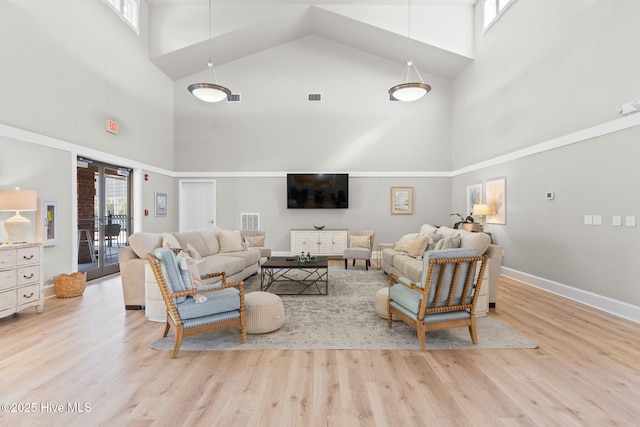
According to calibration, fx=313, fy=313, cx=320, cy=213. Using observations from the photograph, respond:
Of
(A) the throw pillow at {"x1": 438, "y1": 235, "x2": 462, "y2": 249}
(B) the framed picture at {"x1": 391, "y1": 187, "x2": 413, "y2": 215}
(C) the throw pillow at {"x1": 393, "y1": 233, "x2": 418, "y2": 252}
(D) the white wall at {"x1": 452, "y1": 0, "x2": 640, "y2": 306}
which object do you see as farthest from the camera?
(B) the framed picture at {"x1": 391, "y1": 187, "x2": 413, "y2": 215}

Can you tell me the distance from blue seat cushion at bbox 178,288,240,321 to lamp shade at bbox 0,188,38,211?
2704 mm

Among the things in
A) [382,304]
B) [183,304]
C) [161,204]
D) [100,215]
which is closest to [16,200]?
[100,215]

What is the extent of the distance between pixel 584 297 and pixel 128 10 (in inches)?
392

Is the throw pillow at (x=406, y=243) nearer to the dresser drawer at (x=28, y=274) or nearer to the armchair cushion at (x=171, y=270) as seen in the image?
the armchair cushion at (x=171, y=270)

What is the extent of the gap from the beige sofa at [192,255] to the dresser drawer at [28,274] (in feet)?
3.21

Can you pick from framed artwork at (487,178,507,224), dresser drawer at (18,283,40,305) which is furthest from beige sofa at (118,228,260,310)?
framed artwork at (487,178,507,224)

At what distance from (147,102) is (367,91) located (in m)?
5.67

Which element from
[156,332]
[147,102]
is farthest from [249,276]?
[147,102]

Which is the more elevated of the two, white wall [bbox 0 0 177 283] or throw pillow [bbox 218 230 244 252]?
white wall [bbox 0 0 177 283]

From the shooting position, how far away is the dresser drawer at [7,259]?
352cm

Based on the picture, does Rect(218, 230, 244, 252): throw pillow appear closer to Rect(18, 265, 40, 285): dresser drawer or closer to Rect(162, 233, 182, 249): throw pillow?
Rect(162, 233, 182, 249): throw pillow

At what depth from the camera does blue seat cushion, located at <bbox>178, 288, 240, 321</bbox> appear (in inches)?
112

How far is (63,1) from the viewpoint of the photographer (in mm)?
5016

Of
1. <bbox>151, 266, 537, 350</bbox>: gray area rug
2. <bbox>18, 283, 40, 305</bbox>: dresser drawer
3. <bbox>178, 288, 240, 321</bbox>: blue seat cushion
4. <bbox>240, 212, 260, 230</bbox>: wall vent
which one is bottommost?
<bbox>151, 266, 537, 350</bbox>: gray area rug
